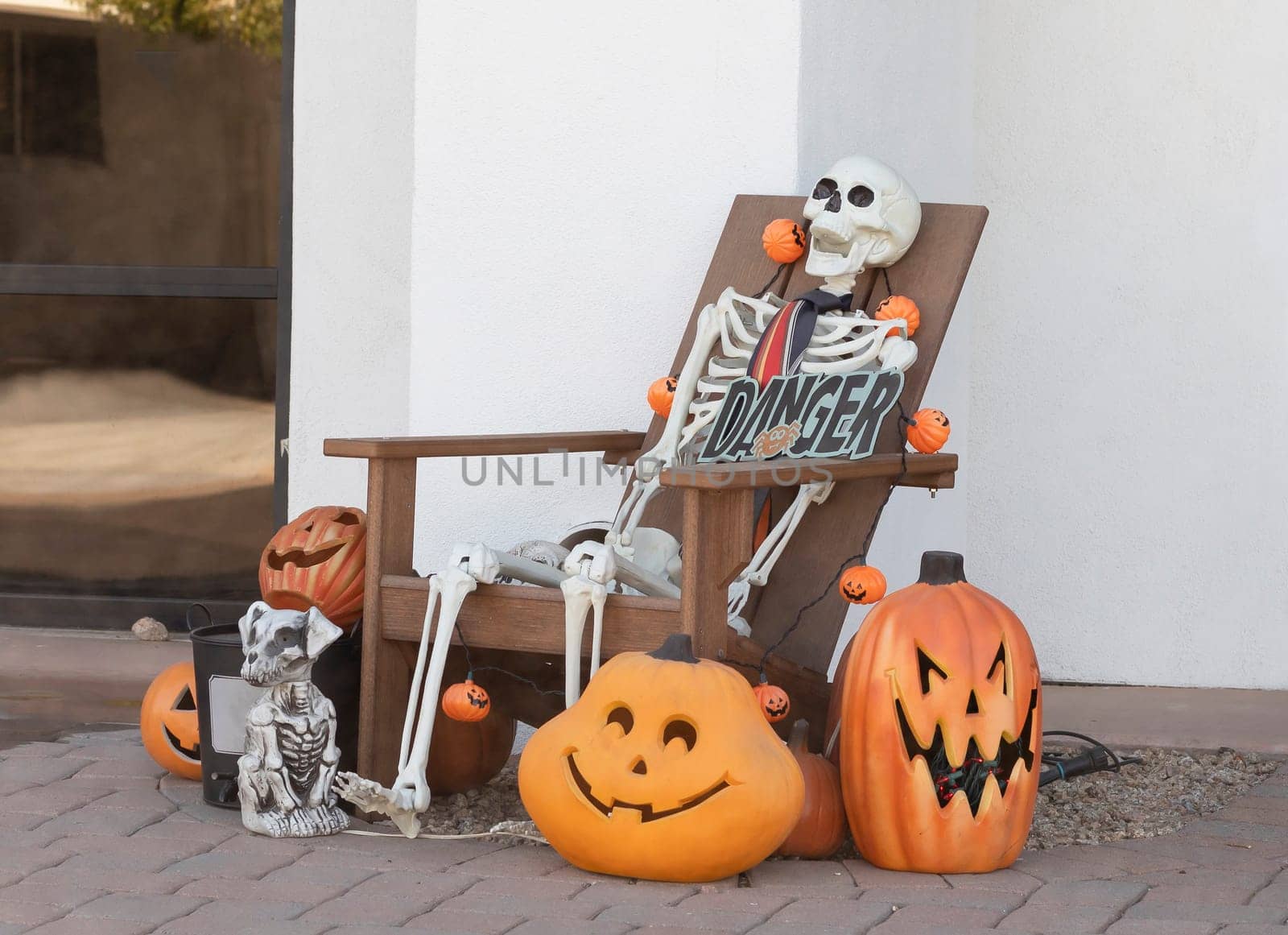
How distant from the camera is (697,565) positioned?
101 inches

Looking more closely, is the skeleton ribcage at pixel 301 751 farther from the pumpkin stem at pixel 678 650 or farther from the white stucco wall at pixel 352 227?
the white stucco wall at pixel 352 227

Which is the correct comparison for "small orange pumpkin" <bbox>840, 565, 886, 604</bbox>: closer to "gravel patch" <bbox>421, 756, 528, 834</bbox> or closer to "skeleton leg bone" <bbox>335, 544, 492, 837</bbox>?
"skeleton leg bone" <bbox>335, 544, 492, 837</bbox>

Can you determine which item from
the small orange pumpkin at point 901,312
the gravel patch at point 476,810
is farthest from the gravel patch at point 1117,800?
the small orange pumpkin at point 901,312

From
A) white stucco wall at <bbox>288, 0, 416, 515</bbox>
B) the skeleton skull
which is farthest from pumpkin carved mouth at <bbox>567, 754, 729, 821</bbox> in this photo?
white stucco wall at <bbox>288, 0, 416, 515</bbox>

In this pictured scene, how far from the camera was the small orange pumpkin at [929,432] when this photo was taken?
2.92 meters

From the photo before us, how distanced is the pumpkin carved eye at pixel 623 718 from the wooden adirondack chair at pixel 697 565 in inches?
6.4

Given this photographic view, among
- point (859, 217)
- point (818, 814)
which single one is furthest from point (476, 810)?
point (859, 217)

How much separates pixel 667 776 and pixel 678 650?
0.66ft

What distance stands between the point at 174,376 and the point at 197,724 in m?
1.91

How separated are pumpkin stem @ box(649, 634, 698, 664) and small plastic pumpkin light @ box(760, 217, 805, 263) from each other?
1.08 m

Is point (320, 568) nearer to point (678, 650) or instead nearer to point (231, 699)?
point (231, 699)

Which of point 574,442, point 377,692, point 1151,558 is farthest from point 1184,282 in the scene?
point 377,692

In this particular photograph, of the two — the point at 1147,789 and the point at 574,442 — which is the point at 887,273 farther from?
the point at 1147,789

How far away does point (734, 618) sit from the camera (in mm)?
2875
